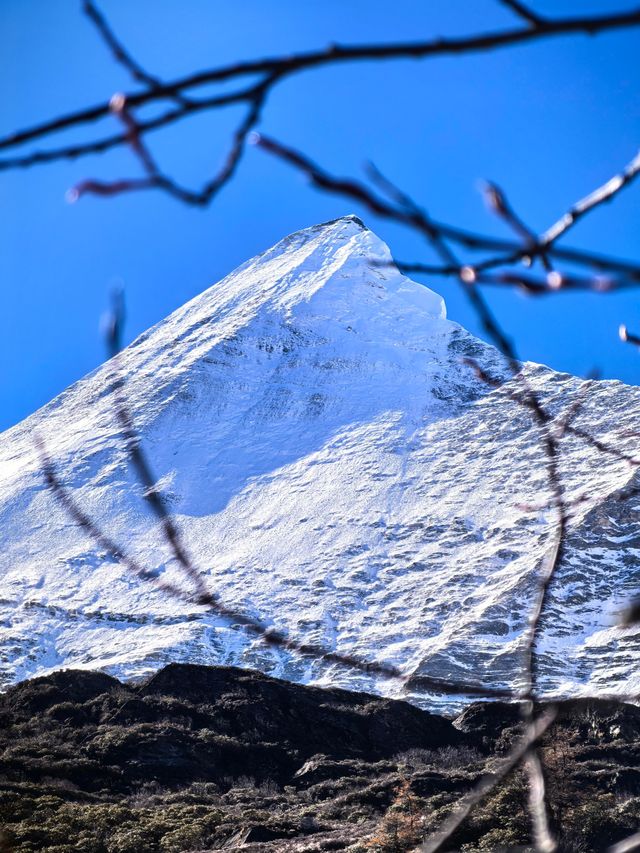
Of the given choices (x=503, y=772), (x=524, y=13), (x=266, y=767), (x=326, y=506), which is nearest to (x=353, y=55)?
(x=524, y=13)

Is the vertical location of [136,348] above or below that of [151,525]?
above

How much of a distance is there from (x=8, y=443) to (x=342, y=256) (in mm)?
22997

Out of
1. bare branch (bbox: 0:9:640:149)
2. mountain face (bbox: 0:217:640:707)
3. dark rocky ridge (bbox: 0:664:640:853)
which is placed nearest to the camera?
bare branch (bbox: 0:9:640:149)

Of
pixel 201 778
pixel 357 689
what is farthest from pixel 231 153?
pixel 357 689

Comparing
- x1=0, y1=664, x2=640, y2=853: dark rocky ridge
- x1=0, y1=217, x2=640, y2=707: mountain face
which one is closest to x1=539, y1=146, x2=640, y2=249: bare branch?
x1=0, y1=664, x2=640, y2=853: dark rocky ridge

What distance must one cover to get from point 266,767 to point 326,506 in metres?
17.3

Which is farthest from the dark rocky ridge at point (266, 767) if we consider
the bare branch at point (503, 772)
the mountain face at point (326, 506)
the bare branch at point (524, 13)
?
the bare branch at point (524, 13)

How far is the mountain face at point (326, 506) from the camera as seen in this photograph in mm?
26047

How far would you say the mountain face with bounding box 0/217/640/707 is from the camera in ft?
85.5

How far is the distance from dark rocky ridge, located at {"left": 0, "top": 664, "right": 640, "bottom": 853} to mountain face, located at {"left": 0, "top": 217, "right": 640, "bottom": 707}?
267cm

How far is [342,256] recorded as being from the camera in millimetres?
54688

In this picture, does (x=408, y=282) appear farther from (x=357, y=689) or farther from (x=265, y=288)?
(x=357, y=689)

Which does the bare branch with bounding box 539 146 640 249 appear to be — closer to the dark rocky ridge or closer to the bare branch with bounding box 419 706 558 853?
Answer: the bare branch with bounding box 419 706 558 853

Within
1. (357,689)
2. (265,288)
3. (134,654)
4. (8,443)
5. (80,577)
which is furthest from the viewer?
(265,288)
